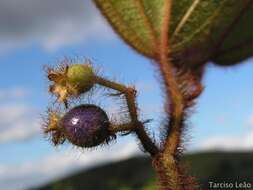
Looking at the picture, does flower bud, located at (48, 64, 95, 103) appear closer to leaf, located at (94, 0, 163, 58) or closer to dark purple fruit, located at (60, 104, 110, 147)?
dark purple fruit, located at (60, 104, 110, 147)

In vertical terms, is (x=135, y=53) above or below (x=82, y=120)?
above

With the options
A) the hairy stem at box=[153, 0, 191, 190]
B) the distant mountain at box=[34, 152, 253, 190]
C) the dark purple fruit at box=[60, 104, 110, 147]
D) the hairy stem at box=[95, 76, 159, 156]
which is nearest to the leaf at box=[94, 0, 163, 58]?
the hairy stem at box=[153, 0, 191, 190]

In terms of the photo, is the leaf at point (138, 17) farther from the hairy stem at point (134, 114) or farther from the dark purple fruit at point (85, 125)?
the dark purple fruit at point (85, 125)

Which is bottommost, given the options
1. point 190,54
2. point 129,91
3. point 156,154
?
point 156,154

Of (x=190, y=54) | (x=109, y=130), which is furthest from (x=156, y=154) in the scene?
(x=190, y=54)

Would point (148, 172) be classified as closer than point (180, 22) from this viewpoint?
No

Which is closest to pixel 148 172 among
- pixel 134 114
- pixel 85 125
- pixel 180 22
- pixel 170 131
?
pixel 180 22

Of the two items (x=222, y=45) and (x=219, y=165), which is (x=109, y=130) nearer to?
(x=222, y=45)

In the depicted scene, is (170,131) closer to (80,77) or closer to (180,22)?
(80,77)
